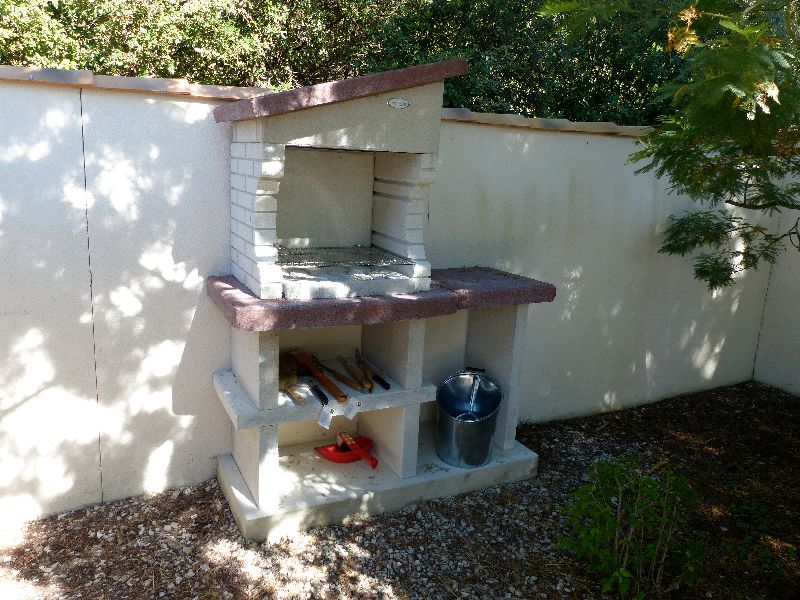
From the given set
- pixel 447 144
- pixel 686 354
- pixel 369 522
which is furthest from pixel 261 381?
pixel 686 354

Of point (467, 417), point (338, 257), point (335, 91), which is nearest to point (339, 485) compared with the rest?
point (467, 417)

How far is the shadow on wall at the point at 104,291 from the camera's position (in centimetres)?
377

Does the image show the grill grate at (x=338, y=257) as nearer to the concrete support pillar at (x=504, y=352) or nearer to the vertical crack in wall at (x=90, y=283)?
the concrete support pillar at (x=504, y=352)

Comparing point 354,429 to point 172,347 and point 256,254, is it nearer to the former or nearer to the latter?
point 172,347

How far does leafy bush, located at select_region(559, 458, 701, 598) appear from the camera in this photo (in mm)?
3570

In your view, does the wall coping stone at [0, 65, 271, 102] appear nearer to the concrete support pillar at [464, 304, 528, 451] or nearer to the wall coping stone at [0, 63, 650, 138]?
the wall coping stone at [0, 63, 650, 138]

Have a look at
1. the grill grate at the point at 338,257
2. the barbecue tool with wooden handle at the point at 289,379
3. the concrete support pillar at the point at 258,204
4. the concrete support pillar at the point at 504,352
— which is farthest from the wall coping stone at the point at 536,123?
the barbecue tool with wooden handle at the point at 289,379

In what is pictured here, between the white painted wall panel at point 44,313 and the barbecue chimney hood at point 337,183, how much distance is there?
0.94 metres

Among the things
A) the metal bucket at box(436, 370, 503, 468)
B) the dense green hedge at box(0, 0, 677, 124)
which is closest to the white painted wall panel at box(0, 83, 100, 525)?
the metal bucket at box(436, 370, 503, 468)

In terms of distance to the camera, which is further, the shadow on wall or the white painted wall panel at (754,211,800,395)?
the white painted wall panel at (754,211,800,395)

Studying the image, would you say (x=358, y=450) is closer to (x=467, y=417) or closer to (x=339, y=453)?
(x=339, y=453)

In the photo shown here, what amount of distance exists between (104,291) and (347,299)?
1544 millimetres

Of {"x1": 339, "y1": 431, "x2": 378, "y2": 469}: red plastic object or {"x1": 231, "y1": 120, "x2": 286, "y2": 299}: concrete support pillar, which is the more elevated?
{"x1": 231, "y1": 120, "x2": 286, "y2": 299}: concrete support pillar

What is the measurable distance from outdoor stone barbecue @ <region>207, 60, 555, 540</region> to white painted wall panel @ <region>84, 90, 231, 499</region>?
171mm
